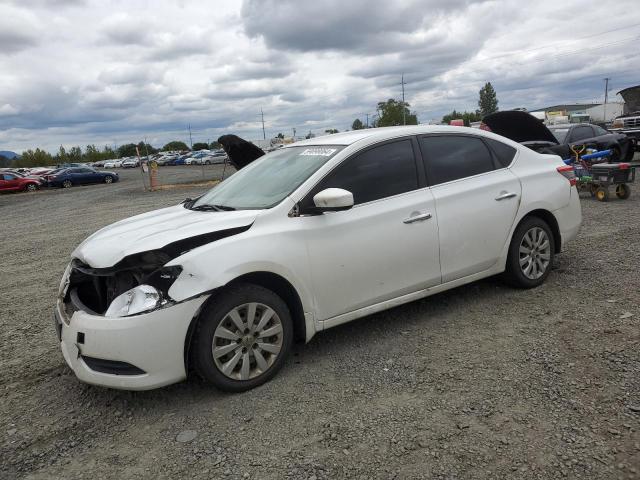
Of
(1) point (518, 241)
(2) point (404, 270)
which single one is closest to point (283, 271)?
(2) point (404, 270)

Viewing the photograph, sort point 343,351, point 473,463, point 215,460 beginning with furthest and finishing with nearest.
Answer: point 343,351 < point 215,460 < point 473,463

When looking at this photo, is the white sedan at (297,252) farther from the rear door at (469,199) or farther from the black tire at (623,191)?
→ the black tire at (623,191)

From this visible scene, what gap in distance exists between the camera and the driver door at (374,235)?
12.2 ft

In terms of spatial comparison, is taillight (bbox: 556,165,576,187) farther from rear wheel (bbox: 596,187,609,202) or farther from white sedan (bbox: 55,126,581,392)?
rear wheel (bbox: 596,187,609,202)

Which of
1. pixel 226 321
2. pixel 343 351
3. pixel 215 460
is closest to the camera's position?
pixel 215 460

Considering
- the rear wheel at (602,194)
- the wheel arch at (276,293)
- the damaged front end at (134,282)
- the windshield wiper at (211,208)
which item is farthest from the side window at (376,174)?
the rear wheel at (602,194)

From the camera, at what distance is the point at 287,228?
3602 millimetres

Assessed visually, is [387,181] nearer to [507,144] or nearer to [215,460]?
[507,144]

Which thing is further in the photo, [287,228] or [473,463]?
[287,228]

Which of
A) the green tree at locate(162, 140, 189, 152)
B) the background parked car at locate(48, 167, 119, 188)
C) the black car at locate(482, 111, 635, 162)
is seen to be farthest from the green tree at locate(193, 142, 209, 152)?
the black car at locate(482, 111, 635, 162)

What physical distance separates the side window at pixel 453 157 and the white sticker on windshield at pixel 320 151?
0.86 metres

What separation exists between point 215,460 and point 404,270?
6.63 ft

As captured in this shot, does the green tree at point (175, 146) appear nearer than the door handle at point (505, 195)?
No

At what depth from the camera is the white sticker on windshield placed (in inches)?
160
